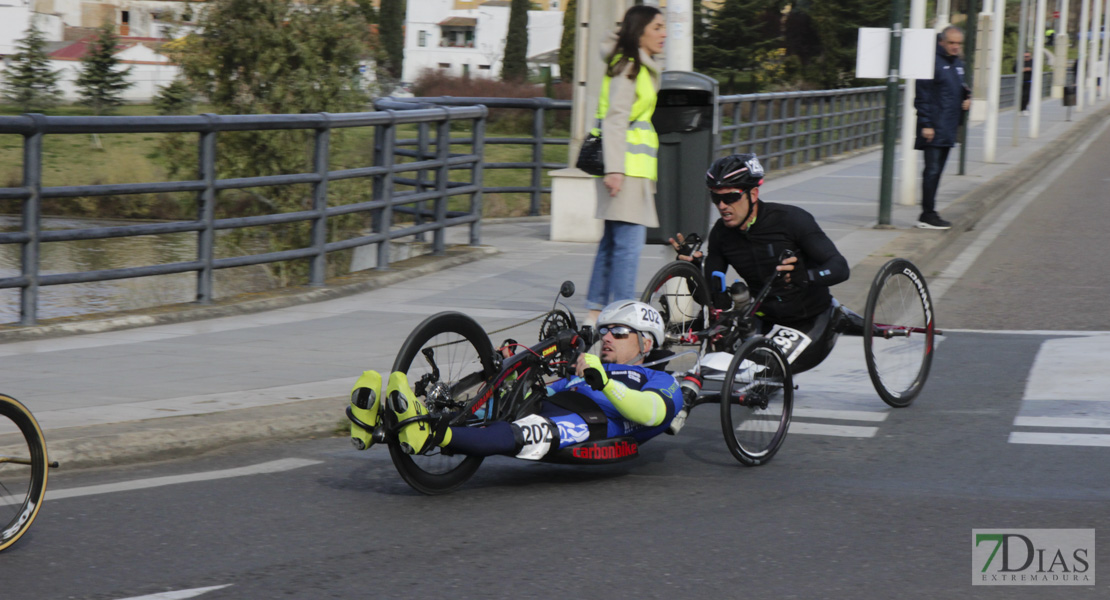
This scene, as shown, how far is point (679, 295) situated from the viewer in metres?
7.64

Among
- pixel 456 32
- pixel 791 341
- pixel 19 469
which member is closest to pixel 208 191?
pixel 791 341

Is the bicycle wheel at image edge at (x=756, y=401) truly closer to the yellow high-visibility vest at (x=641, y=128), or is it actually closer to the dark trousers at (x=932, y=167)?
the yellow high-visibility vest at (x=641, y=128)

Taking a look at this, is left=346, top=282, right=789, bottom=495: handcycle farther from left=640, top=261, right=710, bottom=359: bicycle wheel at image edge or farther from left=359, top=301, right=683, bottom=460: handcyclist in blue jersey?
left=640, top=261, right=710, bottom=359: bicycle wheel at image edge

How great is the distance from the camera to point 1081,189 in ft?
76.1

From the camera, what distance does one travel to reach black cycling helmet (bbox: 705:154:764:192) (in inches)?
269

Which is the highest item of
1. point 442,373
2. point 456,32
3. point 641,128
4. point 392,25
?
point 456,32

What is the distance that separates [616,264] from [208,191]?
2984 mm

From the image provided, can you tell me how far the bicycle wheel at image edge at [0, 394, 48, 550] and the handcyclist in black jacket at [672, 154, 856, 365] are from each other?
3.30m

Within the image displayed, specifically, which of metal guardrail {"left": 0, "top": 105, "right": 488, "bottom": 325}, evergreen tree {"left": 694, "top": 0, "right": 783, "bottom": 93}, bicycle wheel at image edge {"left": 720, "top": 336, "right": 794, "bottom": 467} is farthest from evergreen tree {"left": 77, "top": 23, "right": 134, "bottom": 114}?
bicycle wheel at image edge {"left": 720, "top": 336, "right": 794, "bottom": 467}

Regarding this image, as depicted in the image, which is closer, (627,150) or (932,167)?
(627,150)

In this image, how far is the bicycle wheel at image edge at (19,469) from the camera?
190 inches

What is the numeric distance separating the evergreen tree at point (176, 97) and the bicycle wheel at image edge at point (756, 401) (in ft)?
47.3

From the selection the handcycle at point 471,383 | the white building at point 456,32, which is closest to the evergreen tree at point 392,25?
the white building at point 456,32

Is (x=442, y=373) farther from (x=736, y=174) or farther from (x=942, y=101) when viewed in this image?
(x=942, y=101)
